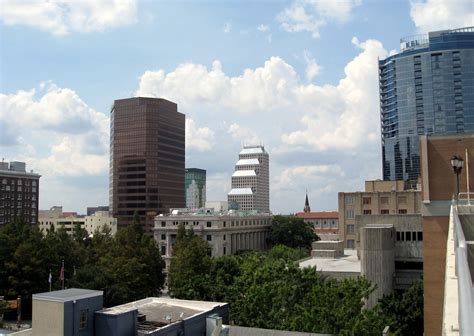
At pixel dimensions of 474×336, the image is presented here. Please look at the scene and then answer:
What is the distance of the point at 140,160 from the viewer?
17375cm

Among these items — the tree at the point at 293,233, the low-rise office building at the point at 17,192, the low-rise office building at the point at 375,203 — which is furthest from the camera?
the low-rise office building at the point at 17,192

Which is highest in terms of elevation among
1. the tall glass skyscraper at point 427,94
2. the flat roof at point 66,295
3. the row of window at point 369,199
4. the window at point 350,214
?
the tall glass skyscraper at point 427,94

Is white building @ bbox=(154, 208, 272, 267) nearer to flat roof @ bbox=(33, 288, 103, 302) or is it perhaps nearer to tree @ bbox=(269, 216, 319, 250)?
tree @ bbox=(269, 216, 319, 250)

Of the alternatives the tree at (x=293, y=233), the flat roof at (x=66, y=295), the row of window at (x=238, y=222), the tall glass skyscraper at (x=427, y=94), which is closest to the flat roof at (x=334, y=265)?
the flat roof at (x=66, y=295)

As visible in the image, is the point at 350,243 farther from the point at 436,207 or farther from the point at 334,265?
the point at 436,207

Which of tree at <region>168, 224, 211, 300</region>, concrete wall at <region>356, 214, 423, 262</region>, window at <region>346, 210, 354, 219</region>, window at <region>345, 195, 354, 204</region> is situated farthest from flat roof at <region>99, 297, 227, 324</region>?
window at <region>345, 195, 354, 204</region>

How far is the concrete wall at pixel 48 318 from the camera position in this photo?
29266 mm

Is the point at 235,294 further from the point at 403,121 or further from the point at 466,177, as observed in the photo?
the point at 403,121

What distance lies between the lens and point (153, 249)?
2776 inches

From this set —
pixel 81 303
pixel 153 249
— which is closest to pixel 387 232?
pixel 81 303

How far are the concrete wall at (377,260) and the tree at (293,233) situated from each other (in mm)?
82581

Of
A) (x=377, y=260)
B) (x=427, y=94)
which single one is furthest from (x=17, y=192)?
(x=427, y=94)

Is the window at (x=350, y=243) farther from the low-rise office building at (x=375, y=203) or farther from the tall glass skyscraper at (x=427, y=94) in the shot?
the tall glass skyscraper at (x=427, y=94)

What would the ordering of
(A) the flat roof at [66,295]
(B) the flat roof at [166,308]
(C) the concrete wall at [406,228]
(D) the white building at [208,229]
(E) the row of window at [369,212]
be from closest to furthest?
(A) the flat roof at [66,295] < (B) the flat roof at [166,308] < (C) the concrete wall at [406,228] < (E) the row of window at [369,212] < (D) the white building at [208,229]
